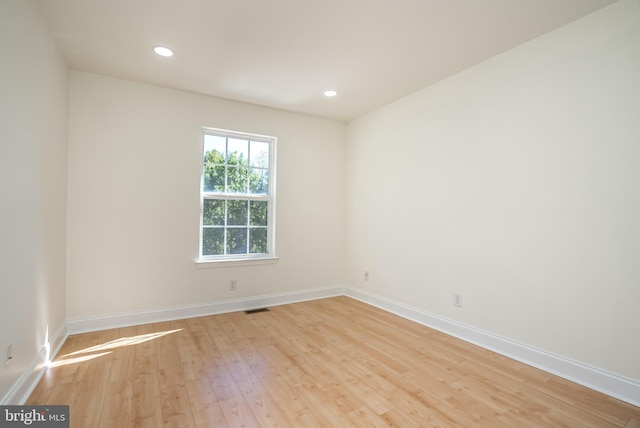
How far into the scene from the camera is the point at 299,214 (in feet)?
14.0

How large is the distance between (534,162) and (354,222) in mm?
2418

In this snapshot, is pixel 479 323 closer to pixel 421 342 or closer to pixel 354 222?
pixel 421 342

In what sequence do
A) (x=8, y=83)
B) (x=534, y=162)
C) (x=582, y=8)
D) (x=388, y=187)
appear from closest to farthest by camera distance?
1. (x=8, y=83)
2. (x=582, y=8)
3. (x=534, y=162)
4. (x=388, y=187)

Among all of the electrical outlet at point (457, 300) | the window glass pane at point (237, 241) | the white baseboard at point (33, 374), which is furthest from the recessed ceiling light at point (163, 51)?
the electrical outlet at point (457, 300)

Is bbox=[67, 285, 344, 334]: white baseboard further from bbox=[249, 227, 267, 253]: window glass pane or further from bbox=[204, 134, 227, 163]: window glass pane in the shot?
bbox=[204, 134, 227, 163]: window glass pane

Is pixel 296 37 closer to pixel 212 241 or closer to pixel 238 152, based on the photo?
pixel 238 152

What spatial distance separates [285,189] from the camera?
4152 mm

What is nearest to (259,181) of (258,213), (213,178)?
(258,213)

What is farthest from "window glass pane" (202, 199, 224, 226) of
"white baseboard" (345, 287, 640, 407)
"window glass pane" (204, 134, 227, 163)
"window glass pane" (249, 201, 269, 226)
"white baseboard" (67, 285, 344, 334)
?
"white baseboard" (345, 287, 640, 407)

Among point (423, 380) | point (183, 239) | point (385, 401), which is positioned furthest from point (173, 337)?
point (423, 380)

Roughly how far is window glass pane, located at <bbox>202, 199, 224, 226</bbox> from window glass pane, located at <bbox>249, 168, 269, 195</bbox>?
0.45m

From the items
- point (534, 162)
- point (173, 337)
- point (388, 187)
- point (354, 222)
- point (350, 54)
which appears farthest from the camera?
point (354, 222)

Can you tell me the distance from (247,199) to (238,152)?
1.98ft

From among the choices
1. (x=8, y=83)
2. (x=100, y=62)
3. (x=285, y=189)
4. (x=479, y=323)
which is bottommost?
(x=479, y=323)
